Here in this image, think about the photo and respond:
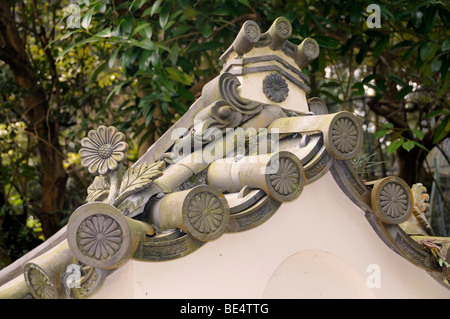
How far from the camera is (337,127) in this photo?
8.70 feet

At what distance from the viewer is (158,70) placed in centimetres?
463

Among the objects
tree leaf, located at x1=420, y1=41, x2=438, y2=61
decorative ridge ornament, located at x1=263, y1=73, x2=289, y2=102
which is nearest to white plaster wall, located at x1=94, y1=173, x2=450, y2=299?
decorative ridge ornament, located at x1=263, y1=73, x2=289, y2=102

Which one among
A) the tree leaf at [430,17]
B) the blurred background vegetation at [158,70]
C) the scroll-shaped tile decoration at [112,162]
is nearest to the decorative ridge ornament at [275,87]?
the scroll-shaped tile decoration at [112,162]

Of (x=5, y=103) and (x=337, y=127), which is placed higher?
(x=5, y=103)

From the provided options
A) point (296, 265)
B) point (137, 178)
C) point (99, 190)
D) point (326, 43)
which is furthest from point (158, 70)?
point (296, 265)

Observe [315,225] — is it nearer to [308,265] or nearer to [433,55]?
[308,265]

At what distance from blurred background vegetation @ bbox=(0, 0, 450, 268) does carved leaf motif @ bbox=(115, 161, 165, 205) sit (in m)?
1.85

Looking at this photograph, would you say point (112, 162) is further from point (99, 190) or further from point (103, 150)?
point (99, 190)

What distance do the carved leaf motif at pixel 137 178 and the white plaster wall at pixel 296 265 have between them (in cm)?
43

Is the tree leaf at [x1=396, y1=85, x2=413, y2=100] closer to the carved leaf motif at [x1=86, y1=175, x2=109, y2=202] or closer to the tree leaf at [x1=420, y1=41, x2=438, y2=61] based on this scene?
the tree leaf at [x1=420, y1=41, x2=438, y2=61]

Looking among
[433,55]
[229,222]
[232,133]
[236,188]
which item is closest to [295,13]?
[433,55]

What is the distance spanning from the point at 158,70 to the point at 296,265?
2.35 m

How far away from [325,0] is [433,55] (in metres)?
1.20
